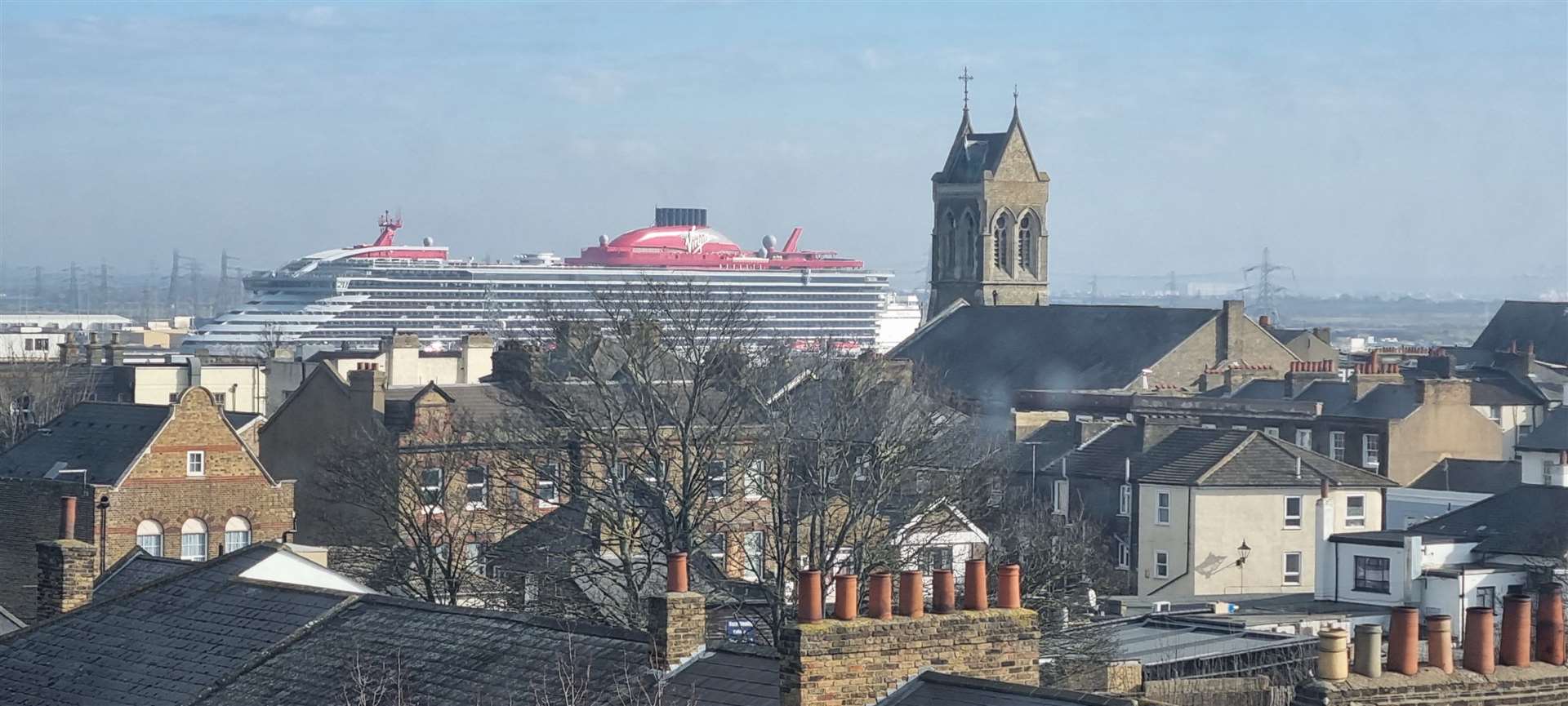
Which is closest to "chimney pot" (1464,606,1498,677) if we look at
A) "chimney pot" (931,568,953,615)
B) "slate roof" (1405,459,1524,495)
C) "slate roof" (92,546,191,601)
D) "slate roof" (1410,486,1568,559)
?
"chimney pot" (931,568,953,615)

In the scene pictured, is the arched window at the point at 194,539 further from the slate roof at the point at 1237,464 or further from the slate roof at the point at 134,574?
the slate roof at the point at 1237,464

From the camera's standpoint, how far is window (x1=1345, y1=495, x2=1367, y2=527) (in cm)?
6431

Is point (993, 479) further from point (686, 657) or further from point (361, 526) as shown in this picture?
point (686, 657)

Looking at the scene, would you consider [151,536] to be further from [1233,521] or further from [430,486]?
[1233,521]

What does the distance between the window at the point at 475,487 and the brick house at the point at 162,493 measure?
15.7 feet

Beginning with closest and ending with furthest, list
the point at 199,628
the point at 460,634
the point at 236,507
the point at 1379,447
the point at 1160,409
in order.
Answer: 1. the point at 460,634
2. the point at 199,628
3. the point at 236,507
4. the point at 1379,447
5. the point at 1160,409

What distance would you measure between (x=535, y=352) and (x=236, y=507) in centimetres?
898

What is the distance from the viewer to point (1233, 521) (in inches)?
2452

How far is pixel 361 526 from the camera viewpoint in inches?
2088

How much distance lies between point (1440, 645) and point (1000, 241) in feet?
416

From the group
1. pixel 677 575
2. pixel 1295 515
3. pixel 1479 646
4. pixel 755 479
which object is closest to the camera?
pixel 1479 646

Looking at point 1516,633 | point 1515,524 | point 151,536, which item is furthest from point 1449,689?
point 1515,524

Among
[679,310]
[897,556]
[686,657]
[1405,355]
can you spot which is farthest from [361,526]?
[1405,355]

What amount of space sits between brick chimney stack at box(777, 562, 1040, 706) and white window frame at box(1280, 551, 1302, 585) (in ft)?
148
